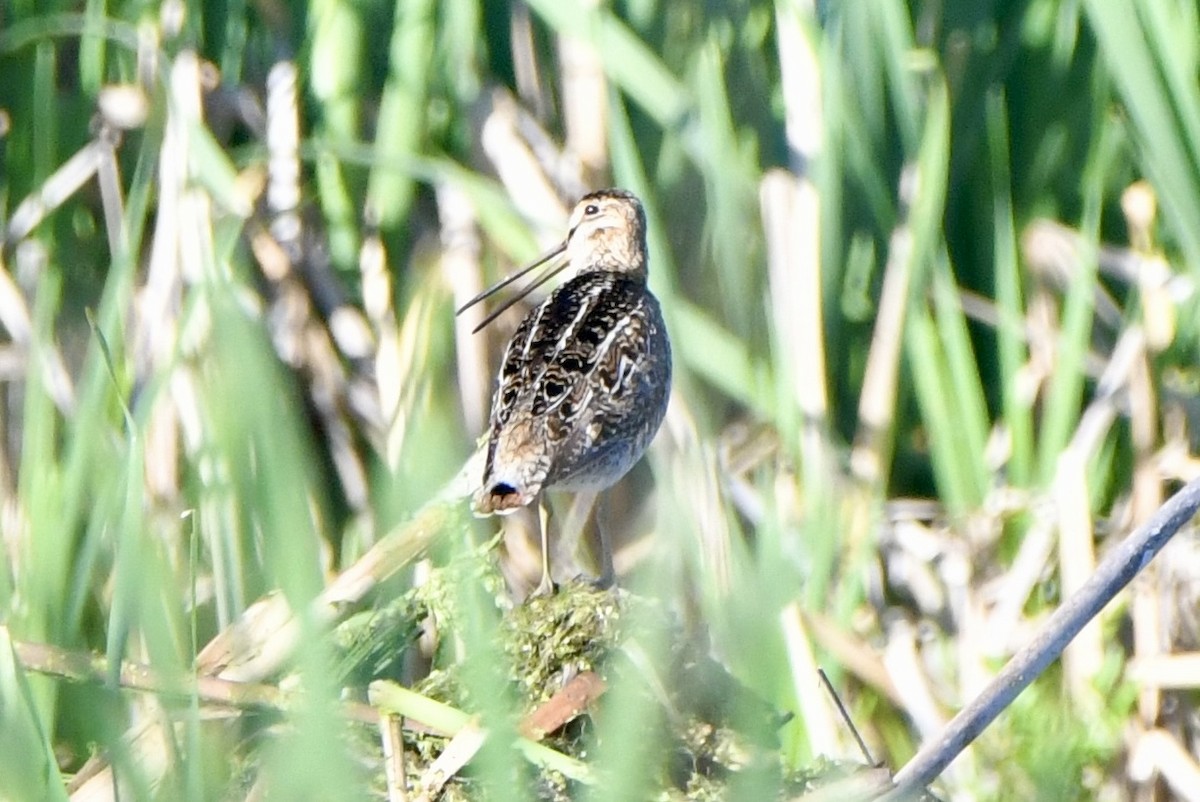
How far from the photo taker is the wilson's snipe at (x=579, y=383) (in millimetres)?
2027

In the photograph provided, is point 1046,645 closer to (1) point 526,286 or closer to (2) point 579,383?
(2) point 579,383

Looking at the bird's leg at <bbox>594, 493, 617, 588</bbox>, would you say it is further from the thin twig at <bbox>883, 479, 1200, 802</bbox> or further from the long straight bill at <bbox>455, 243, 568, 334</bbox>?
the thin twig at <bbox>883, 479, 1200, 802</bbox>

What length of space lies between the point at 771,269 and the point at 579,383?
0.46 metres

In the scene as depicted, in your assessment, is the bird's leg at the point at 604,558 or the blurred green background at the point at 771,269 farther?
the blurred green background at the point at 771,269

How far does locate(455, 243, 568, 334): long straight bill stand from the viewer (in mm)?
2326

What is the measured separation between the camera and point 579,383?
7.17 ft

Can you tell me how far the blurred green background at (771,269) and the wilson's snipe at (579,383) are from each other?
0.08 metres

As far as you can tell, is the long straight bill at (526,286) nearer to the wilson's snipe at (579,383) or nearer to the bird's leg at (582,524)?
the wilson's snipe at (579,383)

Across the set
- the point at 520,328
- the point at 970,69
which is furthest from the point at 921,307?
the point at 520,328

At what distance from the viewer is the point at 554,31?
8.41 feet

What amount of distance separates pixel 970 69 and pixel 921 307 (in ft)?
1.33

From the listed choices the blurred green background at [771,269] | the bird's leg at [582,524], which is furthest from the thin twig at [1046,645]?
the bird's leg at [582,524]

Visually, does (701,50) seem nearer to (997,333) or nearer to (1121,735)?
(997,333)

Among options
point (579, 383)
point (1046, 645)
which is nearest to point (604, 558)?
point (579, 383)
